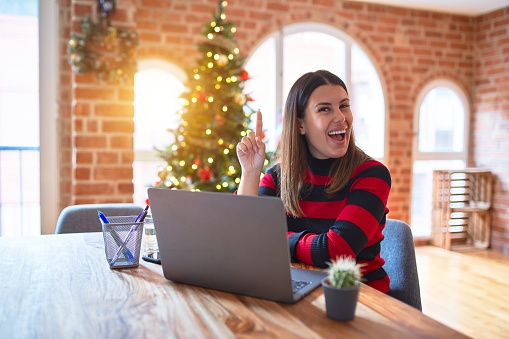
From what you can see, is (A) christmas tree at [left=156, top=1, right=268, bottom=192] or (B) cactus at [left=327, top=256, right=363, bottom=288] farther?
(A) christmas tree at [left=156, top=1, right=268, bottom=192]

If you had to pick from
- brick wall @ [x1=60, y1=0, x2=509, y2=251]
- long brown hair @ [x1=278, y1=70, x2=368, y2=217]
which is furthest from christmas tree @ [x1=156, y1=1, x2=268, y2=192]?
long brown hair @ [x1=278, y1=70, x2=368, y2=217]

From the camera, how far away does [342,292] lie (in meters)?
0.87

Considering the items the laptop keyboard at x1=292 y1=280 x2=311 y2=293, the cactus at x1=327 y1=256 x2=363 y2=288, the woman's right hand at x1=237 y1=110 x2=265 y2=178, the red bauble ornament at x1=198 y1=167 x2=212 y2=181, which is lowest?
the laptop keyboard at x1=292 y1=280 x2=311 y2=293

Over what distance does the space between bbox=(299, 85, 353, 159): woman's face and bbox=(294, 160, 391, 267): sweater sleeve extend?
16 centimetres

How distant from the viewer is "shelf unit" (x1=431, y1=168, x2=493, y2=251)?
16.4 ft

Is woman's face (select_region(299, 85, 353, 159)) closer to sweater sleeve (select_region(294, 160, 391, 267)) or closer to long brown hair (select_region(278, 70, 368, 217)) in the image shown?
long brown hair (select_region(278, 70, 368, 217))

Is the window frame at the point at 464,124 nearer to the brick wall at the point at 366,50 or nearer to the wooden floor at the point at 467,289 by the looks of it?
the brick wall at the point at 366,50

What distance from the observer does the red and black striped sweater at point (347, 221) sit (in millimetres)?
1273

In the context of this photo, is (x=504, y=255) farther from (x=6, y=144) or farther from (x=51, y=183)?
(x=6, y=144)

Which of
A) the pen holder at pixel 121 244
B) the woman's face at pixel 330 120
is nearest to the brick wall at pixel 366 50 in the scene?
the woman's face at pixel 330 120

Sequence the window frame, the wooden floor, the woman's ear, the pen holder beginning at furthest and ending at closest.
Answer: the window frame
the wooden floor
the woman's ear
the pen holder

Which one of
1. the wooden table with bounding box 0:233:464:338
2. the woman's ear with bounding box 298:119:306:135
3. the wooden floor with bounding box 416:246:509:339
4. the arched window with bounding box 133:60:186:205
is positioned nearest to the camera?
the wooden table with bounding box 0:233:464:338

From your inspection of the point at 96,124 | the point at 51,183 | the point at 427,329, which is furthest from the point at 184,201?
the point at 51,183

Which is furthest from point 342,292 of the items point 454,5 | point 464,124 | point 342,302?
point 464,124
